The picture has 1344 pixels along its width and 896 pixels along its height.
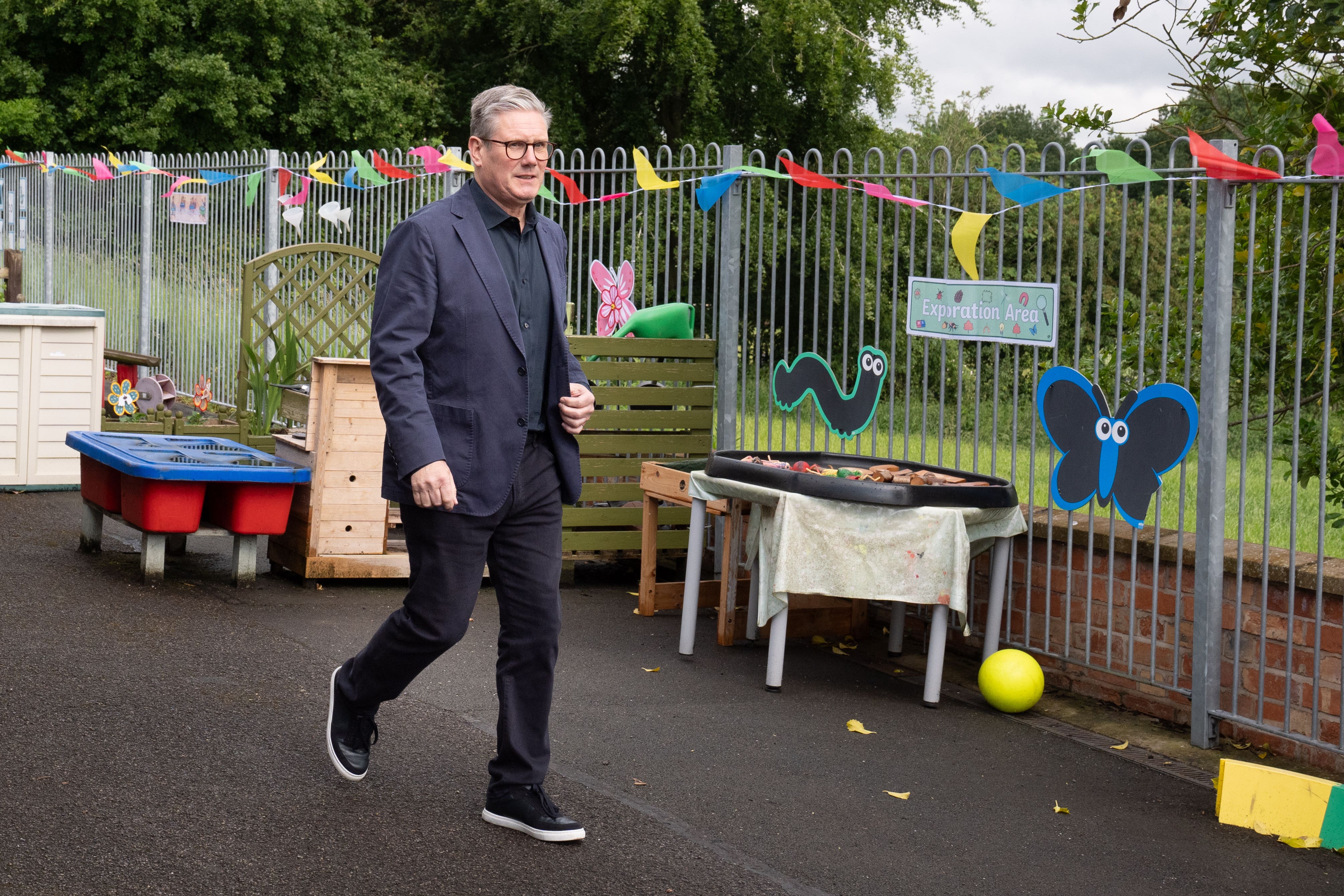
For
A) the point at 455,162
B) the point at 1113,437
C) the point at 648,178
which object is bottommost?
the point at 1113,437

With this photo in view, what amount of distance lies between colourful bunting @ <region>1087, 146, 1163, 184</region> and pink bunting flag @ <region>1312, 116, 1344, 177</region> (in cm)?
66

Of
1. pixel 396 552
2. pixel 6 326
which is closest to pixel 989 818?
pixel 396 552

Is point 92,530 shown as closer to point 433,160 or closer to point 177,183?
point 433,160

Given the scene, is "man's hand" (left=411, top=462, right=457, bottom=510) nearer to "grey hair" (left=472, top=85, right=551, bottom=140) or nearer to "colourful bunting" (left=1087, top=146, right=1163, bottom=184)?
"grey hair" (left=472, top=85, right=551, bottom=140)

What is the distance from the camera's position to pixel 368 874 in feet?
12.4

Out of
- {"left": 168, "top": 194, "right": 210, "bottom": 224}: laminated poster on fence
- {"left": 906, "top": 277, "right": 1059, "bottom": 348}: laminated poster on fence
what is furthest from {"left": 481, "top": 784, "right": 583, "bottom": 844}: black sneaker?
{"left": 168, "top": 194, "right": 210, "bottom": 224}: laminated poster on fence

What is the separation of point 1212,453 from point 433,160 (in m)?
6.09

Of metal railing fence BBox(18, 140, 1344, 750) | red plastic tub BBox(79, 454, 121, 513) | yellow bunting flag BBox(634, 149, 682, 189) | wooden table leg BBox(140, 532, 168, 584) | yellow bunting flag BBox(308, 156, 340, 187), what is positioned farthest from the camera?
yellow bunting flag BBox(308, 156, 340, 187)

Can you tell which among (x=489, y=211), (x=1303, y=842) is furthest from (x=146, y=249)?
(x=1303, y=842)

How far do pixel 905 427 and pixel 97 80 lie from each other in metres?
24.4

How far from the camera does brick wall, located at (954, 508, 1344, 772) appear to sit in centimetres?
517

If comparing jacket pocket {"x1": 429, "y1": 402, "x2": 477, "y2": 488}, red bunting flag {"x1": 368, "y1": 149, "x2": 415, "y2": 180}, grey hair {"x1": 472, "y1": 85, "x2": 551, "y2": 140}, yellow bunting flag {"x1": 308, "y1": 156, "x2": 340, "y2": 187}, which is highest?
yellow bunting flag {"x1": 308, "y1": 156, "x2": 340, "y2": 187}

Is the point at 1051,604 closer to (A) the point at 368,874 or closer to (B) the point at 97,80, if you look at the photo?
(A) the point at 368,874

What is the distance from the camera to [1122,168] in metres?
5.46
